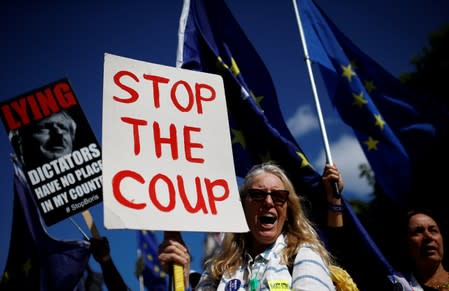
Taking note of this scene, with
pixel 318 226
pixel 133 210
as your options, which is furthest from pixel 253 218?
pixel 318 226

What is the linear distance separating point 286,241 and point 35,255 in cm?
420

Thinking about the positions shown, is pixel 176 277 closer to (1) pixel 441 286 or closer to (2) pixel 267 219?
(2) pixel 267 219

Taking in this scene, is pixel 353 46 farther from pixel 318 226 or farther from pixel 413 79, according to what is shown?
pixel 413 79

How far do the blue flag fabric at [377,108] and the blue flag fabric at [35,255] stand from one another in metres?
3.60

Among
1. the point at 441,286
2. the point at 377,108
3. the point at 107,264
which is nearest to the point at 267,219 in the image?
the point at 441,286

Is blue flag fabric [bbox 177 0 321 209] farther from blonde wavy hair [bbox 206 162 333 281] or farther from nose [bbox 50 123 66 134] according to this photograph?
nose [bbox 50 123 66 134]

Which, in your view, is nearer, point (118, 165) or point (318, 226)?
point (118, 165)

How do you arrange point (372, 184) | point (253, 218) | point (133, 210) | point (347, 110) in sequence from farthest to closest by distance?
point (372, 184), point (347, 110), point (253, 218), point (133, 210)

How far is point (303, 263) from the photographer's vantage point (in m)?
2.26

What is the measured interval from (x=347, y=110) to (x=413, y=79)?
967 centimetres

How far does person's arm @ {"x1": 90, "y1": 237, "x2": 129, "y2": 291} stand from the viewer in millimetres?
4234

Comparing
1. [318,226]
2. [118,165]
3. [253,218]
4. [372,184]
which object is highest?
[118,165]

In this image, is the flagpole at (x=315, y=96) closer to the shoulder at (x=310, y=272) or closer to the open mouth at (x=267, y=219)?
the open mouth at (x=267, y=219)

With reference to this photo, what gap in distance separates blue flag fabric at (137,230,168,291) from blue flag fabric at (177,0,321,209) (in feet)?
18.2
